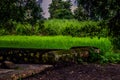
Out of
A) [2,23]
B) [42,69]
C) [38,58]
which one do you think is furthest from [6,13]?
[42,69]

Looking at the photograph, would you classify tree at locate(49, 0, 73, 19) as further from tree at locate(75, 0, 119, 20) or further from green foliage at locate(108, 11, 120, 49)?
tree at locate(75, 0, 119, 20)

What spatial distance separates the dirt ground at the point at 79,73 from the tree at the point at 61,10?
2260 cm

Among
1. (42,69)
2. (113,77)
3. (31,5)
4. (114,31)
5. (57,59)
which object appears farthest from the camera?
(31,5)

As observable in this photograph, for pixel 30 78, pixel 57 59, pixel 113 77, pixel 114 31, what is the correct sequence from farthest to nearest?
pixel 57 59 → pixel 113 77 → pixel 30 78 → pixel 114 31

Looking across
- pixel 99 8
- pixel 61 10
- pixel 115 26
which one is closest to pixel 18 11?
pixel 115 26

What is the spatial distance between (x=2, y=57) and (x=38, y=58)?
129 cm

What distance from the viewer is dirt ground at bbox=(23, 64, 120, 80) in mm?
10438

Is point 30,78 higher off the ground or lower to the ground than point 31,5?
lower

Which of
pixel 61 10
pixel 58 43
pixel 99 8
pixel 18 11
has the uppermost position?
pixel 99 8

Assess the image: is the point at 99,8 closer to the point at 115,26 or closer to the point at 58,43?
the point at 115,26

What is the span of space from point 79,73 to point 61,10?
24.6 meters

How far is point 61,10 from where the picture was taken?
35625 mm

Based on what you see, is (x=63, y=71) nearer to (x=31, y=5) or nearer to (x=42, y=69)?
(x=42, y=69)

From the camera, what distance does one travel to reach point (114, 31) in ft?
23.5
